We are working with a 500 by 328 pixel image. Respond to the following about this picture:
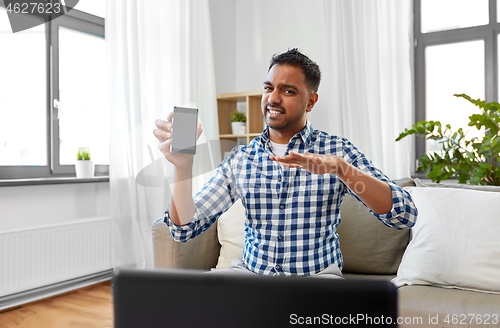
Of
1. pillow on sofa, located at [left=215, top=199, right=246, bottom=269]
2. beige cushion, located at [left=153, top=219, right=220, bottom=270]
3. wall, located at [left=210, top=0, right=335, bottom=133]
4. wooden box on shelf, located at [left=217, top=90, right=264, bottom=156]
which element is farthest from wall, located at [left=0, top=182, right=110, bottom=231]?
wall, located at [left=210, top=0, right=335, bottom=133]

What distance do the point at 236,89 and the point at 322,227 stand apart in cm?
254

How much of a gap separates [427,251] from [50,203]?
2024 millimetres

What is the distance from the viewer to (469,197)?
4.80ft

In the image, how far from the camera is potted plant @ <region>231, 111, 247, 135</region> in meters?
3.13

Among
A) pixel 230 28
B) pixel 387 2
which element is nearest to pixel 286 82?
pixel 387 2

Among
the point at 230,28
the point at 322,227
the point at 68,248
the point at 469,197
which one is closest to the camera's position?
the point at 322,227

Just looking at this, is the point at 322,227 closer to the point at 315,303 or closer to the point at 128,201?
the point at 315,303

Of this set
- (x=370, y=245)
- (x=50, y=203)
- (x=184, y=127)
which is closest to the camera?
(x=184, y=127)

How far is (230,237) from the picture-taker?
156cm

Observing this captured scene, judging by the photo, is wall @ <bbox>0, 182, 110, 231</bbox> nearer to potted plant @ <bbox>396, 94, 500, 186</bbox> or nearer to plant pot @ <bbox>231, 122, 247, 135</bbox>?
plant pot @ <bbox>231, 122, 247, 135</bbox>

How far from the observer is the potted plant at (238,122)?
3.13m

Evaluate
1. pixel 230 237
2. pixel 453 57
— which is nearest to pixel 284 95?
pixel 230 237

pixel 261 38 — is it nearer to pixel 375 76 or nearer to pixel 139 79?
pixel 375 76

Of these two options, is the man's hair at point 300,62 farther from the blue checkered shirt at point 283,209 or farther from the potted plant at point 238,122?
the potted plant at point 238,122
